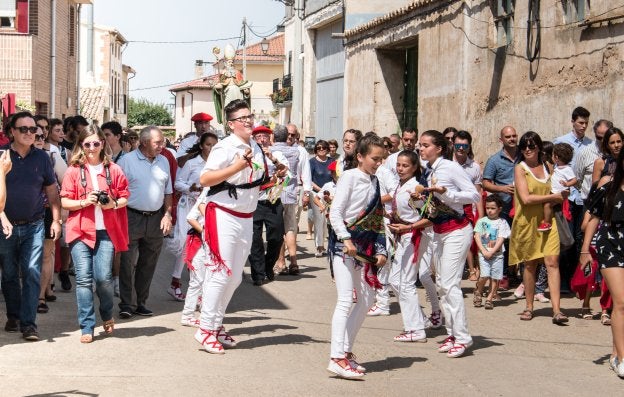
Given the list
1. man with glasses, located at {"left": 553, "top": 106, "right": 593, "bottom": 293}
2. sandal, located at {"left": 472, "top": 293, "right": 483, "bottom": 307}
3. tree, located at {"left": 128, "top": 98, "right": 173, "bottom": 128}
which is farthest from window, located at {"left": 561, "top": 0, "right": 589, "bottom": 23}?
tree, located at {"left": 128, "top": 98, "right": 173, "bottom": 128}

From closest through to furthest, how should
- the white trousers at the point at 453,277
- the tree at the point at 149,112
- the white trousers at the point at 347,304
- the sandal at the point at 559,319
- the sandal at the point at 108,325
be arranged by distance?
the white trousers at the point at 347,304 → the white trousers at the point at 453,277 → the sandal at the point at 108,325 → the sandal at the point at 559,319 → the tree at the point at 149,112

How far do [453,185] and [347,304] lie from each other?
1.76m

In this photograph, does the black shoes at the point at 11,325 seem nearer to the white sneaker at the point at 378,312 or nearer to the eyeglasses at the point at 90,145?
the eyeglasses at the point at 90,145

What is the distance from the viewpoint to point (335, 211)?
27.5 ft

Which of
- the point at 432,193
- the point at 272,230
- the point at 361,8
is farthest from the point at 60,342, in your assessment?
the point at 361,8

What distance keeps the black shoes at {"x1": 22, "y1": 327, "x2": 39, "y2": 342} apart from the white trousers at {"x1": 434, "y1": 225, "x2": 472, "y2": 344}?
3586 mm

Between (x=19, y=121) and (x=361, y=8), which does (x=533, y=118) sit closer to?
(x=19, y=121)

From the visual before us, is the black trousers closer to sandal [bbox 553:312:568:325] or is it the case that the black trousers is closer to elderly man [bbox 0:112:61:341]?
sandal [bbox 553:312:568:325]

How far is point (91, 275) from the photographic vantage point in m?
9.66

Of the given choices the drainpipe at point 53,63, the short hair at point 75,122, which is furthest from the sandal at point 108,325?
the drainpipe at point 53,63

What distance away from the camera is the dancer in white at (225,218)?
916 cm

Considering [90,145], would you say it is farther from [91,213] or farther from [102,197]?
[91,213]

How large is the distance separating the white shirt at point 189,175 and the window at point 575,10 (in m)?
5.54

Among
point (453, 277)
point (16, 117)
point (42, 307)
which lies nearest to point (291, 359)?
point (453, 277)
